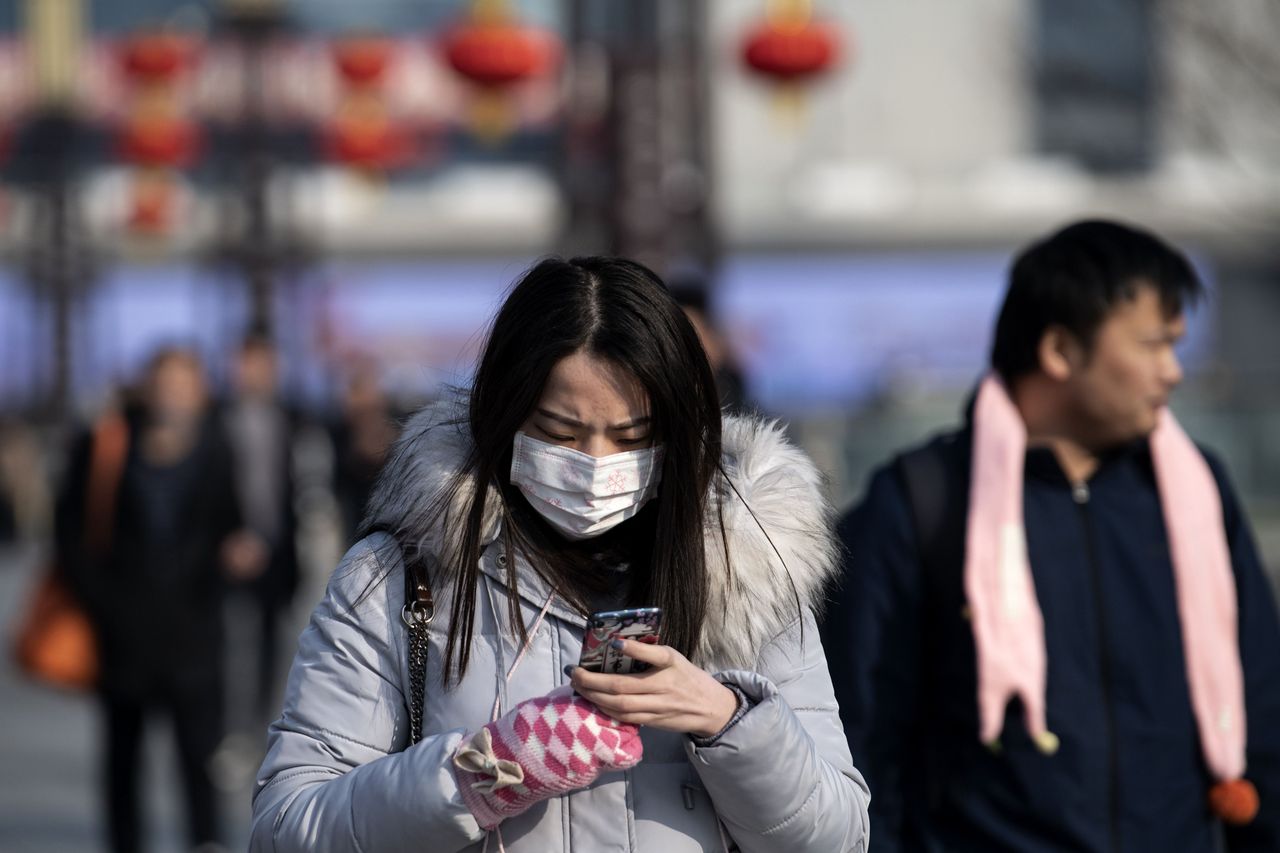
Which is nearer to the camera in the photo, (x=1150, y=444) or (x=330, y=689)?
(x=330, y=689)

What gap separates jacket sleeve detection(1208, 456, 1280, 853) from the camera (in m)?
2.75

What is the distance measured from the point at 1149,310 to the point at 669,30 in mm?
6328

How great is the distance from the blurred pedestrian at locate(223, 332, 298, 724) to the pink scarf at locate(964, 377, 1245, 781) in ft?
16.3

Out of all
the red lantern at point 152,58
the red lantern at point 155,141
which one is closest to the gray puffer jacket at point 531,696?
the red lantern at point 152,58

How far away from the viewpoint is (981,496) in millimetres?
2750

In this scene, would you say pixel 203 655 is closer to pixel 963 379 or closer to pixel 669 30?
pixel 669 30

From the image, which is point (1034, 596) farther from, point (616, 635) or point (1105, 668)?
point (616, 635)

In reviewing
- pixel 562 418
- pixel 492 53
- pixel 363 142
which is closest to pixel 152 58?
pixel 363 142

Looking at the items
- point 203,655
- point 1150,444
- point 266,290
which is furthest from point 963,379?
point 1150,444

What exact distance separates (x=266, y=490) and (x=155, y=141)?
1038cm

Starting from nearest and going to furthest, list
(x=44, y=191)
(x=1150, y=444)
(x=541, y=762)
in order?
(x=541, y=762)
(x=1150, y=444)
(x=44, y=191)

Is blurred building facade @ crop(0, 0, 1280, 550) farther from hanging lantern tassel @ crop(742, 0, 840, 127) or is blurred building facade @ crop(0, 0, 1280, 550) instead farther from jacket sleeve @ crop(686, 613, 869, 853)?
jacket sleeve @ crop(686, 613, 869, 853)

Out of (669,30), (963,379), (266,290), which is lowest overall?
(963,379)

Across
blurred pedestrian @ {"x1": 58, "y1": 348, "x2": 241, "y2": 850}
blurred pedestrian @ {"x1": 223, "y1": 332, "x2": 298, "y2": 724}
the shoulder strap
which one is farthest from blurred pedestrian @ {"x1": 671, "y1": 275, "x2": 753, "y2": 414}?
blurred pedestrian @ {"x1": 223, "y1": 332, "x2": 298, "y2": 724}
